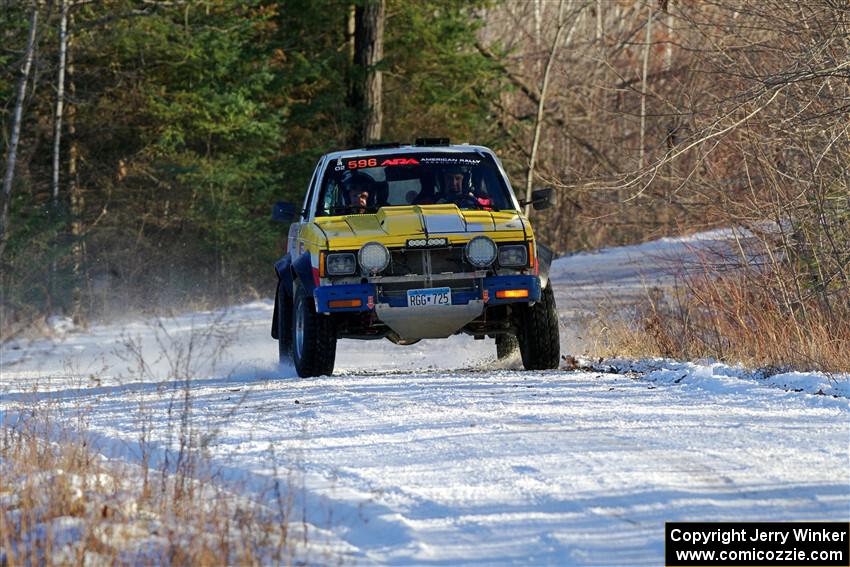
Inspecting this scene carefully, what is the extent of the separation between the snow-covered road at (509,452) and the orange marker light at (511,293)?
0.63 meters

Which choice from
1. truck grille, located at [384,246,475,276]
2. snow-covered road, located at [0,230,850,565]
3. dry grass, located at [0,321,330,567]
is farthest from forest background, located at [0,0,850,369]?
dry grass, located at [0,321,330,567]

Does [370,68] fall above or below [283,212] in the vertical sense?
above

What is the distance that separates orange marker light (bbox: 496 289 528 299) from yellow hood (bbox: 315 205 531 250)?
1.33 ft

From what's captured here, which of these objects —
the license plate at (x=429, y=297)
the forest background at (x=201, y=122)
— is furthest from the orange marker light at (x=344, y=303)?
the forest background at (x=201, y=122)

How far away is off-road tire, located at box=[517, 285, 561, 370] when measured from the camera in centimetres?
1143

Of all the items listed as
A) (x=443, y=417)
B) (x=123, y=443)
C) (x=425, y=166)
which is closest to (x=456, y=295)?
(x=425, y=166)

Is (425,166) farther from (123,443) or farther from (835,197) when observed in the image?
(123,443)

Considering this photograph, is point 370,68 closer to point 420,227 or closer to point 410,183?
point 410,183

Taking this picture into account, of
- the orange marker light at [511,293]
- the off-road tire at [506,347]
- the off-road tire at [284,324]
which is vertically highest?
the orange marker light at [511,293]

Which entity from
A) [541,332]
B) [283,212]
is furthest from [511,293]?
[283,212]

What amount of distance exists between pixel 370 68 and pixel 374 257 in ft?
59.8

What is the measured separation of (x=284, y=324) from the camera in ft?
42.6

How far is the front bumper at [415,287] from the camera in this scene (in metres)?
10.8

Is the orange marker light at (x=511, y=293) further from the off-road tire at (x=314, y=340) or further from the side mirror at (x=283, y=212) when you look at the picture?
the side mirror at (x=283, y=212)
